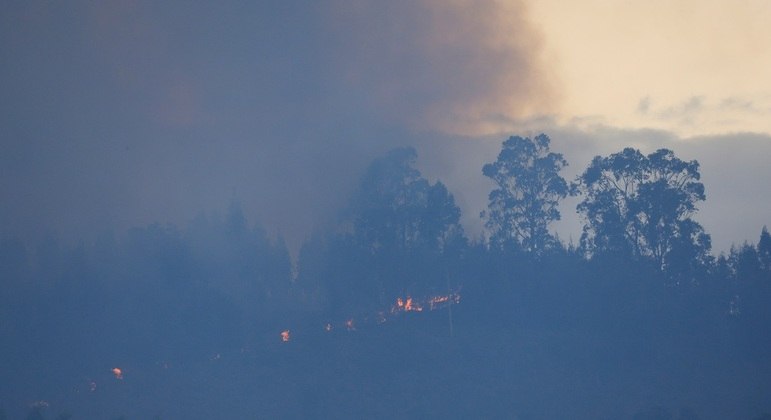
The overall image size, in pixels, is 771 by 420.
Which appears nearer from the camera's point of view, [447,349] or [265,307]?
[447,349]

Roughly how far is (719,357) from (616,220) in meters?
18.5

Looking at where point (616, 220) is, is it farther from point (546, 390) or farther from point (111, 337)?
point (111, 337)

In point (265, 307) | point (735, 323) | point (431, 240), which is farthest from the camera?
point (265, 307)

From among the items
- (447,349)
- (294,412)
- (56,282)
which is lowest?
(294,412)

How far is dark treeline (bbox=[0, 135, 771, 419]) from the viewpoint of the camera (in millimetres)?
75750

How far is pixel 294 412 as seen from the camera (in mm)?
77062

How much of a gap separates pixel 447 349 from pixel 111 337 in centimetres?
4180

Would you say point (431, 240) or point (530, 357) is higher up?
point (431, 240)

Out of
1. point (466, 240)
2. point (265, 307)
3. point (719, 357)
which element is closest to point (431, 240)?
point (466, 240)

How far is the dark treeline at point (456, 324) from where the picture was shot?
75750 mm

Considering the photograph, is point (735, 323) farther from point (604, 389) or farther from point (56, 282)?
point (56, 282)

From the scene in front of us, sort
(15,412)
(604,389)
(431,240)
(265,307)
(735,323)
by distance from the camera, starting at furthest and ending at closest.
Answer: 1. (265,307)
2. (431,240)
3. (15,412)
4. (735,323)
5. (604,389)

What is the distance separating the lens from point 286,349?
8800cm

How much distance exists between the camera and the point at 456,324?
87188mm
